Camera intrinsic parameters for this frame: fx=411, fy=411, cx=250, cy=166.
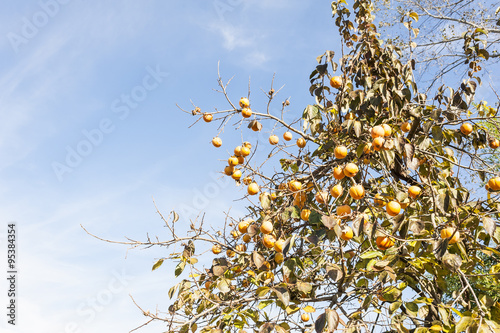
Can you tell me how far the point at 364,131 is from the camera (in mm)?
2164

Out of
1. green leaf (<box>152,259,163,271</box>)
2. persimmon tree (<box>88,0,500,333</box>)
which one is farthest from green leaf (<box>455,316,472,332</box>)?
green leaf (<box>152,259,163,271</box>)

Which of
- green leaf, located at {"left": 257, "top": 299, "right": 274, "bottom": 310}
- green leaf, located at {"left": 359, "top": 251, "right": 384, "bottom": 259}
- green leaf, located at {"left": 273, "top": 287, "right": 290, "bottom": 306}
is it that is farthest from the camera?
green leaf, located at {"left": 257, "top": 299, "right": 274, "bottom": 310}

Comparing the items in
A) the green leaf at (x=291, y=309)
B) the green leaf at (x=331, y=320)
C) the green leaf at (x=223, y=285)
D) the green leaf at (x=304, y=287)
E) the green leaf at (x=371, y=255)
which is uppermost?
the green leaf at (x=223, y=285)

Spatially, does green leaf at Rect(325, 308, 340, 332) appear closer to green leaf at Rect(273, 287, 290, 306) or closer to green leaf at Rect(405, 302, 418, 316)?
green leaf at Rect(273, 287, 290, 306)

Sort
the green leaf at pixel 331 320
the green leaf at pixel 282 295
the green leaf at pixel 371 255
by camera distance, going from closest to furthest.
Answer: the green leaf at pixel 331 320 < the green leaf at pixel 282 295 < the green leaf at pixel 371 255

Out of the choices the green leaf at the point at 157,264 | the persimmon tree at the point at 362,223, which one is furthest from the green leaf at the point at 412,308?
the green leaf at the point at 157,264

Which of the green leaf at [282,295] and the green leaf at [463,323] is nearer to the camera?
the green leaf at [463,323]

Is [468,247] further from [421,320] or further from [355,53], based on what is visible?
[355,53]

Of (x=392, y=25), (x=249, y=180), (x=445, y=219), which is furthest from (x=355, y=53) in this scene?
(x=392, y=25)

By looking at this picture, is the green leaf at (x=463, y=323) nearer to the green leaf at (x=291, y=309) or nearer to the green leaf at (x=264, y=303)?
A: the green leaf at (x=291, y=309)

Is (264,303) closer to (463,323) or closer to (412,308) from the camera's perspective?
(412,308)

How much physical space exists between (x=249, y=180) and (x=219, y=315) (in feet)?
2.86

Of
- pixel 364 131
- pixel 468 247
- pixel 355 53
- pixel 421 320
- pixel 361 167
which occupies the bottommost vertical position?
pixel 421 320

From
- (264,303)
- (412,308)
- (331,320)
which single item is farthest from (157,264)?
(412,308)
